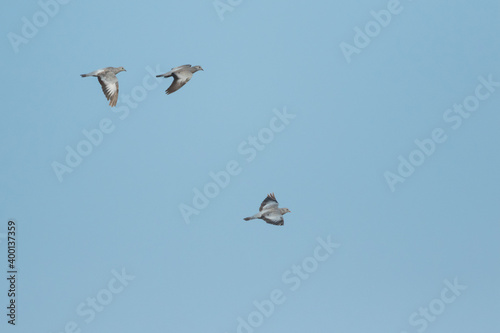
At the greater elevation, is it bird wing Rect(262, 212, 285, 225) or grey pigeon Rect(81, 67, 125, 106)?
grey pigeon Rect(81, 67, 125, 106)

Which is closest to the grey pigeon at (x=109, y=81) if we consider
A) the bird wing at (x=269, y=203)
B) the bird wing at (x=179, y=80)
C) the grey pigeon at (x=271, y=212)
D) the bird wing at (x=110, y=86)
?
the bird wing at (x=110, y=86)

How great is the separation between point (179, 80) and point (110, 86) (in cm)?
391

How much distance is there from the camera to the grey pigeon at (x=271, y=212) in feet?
186

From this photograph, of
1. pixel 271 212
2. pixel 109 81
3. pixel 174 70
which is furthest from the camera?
pixel 271 212

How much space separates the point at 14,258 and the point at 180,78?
13986 millimetres

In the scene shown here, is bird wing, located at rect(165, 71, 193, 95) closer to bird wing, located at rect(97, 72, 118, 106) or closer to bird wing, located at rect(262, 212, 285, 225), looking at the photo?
bird wing, located at rect(97, 72, 118, 106)

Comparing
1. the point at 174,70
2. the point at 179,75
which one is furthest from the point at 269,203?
the point at 174,70

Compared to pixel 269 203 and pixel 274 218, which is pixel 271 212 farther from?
pixel 269 203

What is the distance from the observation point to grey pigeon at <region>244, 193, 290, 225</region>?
56688mm

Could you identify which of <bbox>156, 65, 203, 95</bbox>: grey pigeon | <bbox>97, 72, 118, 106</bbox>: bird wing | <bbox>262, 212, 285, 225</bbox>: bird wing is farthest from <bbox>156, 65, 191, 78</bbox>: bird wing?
<bbox>262, 212, 285, 225</bbox>: bird wing

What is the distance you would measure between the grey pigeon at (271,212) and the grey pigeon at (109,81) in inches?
398

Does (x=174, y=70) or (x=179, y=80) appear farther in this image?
(x=179, y=80)

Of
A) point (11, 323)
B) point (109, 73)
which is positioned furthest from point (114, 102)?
point (11, 323)

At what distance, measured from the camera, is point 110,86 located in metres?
56.8
